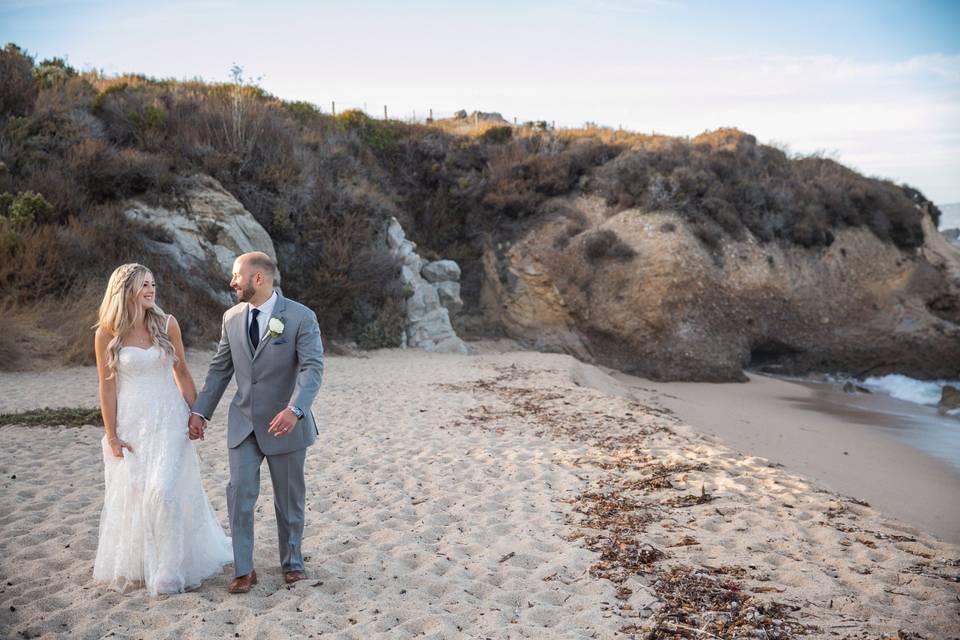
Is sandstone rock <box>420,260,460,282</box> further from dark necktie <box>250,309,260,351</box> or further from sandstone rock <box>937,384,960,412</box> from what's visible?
dark necktie <box>250,309,260,351</box>

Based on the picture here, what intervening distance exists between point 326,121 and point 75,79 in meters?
7.45

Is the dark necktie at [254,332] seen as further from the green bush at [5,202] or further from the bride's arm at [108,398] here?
the green bush at [5,202]

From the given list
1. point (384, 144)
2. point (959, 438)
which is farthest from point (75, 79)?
point (959, 438)

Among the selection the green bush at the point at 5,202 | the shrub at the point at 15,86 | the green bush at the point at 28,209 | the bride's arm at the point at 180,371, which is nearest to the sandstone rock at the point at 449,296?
the green bush at the point at 28,209

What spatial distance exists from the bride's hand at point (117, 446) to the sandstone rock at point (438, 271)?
16835mm

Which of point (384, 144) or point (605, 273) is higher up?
point (384, 144)

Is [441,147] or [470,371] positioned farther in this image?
[441,147]

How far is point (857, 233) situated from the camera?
23344 mm

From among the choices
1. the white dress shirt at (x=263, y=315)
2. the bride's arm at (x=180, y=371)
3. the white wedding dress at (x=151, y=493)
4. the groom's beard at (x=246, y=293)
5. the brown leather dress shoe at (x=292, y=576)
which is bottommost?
the brown leather dress shoe at (x=292, y=576)

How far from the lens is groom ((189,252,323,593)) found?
4.28m

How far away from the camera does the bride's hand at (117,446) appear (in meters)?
4.27

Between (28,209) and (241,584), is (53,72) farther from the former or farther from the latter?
(241,584)

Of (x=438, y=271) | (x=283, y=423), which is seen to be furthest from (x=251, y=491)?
(x=438, y=271)

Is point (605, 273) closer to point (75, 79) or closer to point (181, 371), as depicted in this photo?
point (75, 79)
